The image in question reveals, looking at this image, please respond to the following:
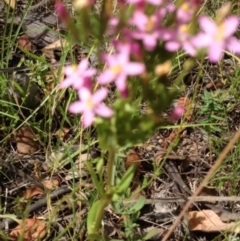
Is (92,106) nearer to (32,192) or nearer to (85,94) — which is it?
(85,94)

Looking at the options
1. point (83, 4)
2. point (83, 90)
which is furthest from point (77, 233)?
point (83, 4)

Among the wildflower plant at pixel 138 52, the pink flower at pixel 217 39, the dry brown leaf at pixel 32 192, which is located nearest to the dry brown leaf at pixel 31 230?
the dry brown leaf at pixel 32 192

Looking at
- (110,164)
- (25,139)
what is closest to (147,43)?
(110,164)

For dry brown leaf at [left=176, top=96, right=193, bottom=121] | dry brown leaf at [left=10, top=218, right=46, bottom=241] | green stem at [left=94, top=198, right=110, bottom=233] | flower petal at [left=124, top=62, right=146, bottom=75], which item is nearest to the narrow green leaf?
green stem at [left=94, top=198, right=110, bottom=233]

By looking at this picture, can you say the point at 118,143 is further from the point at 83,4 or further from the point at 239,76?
the point at 239,76

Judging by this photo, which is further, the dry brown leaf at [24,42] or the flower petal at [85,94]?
the dry brown leaf at [24,42]

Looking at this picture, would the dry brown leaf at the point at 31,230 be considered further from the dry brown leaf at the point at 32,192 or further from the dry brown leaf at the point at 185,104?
the dry brown leaf at the point at 185,104

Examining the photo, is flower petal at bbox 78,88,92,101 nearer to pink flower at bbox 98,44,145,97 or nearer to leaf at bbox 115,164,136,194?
pink flower at bbox 98,44,145,97
